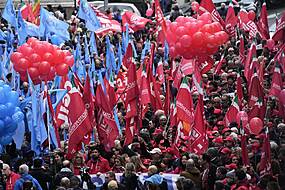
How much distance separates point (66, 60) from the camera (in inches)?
739

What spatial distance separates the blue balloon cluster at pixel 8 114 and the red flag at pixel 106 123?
53.7 inches

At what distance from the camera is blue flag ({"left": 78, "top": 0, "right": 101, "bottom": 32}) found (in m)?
23.0

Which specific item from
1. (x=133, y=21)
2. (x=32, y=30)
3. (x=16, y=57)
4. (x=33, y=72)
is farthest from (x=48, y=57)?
(x=133, y=21)

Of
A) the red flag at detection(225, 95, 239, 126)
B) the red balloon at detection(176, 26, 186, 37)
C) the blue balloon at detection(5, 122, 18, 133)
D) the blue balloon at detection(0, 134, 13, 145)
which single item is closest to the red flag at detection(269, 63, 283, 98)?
the red flag at detection(225, 95, 239, 126)

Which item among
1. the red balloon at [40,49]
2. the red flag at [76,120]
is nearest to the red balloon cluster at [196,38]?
the red balloon at [40,49]

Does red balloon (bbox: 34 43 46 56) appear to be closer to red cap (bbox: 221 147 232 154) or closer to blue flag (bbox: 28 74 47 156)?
blue flag (bbox: 28 74 47 156)

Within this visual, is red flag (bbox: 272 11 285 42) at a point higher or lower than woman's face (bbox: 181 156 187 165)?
higher

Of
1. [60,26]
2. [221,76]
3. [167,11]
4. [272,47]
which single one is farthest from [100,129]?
[167,11]

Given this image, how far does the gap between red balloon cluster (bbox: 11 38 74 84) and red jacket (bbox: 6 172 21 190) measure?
485cm

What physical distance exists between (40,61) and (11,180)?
5117 millimetres

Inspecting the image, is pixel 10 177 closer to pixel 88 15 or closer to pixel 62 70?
pixel 62 70

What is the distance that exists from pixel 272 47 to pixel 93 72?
3956 millimetres

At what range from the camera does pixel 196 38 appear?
62.7 feet

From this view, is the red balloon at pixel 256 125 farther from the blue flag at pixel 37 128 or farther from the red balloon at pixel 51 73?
the red balloon at pixel 51 73
